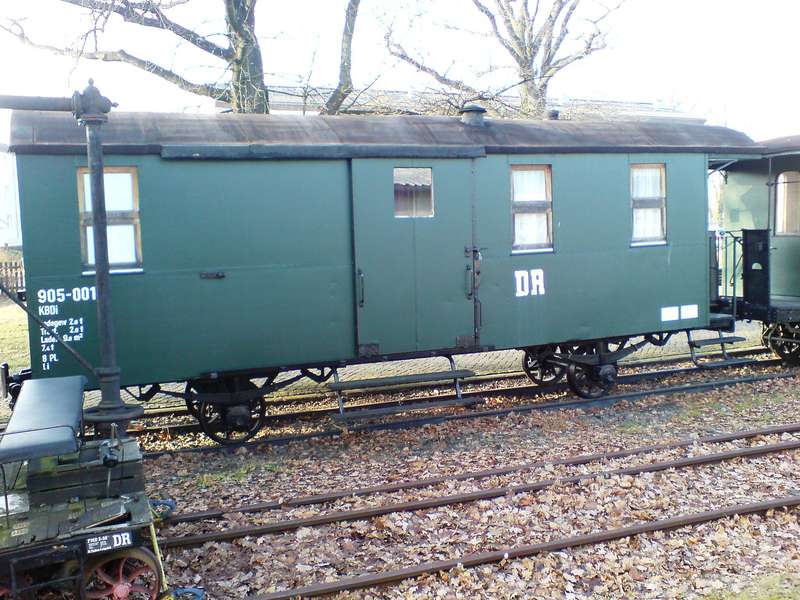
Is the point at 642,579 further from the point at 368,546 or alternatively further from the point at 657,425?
the point at 657,425

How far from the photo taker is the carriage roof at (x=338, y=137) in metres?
7.93

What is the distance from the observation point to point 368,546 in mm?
5984

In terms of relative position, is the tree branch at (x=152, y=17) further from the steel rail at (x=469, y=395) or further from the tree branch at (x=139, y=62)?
the steel rail at (x=469, y=395)

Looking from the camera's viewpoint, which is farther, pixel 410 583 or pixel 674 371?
pixel 674 371

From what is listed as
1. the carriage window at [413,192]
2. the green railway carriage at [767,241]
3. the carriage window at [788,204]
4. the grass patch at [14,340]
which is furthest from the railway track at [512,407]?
the grass patch at [14,340]

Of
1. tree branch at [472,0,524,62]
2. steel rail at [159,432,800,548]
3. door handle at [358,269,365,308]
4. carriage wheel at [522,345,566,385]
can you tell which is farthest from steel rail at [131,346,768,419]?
tree branch at [472,0,524,62]

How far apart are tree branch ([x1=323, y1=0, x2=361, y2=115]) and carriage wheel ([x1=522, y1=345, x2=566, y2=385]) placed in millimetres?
6113

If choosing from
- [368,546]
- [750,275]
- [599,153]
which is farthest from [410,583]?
[750,275]

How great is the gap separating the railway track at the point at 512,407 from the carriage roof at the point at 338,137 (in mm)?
3285

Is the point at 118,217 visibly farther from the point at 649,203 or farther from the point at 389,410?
the point at 649,203

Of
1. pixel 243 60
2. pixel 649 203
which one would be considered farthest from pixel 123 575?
pixel 243 60

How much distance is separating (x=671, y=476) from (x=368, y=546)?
126 inches

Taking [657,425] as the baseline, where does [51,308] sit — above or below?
above

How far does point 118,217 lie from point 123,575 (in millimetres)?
4253
